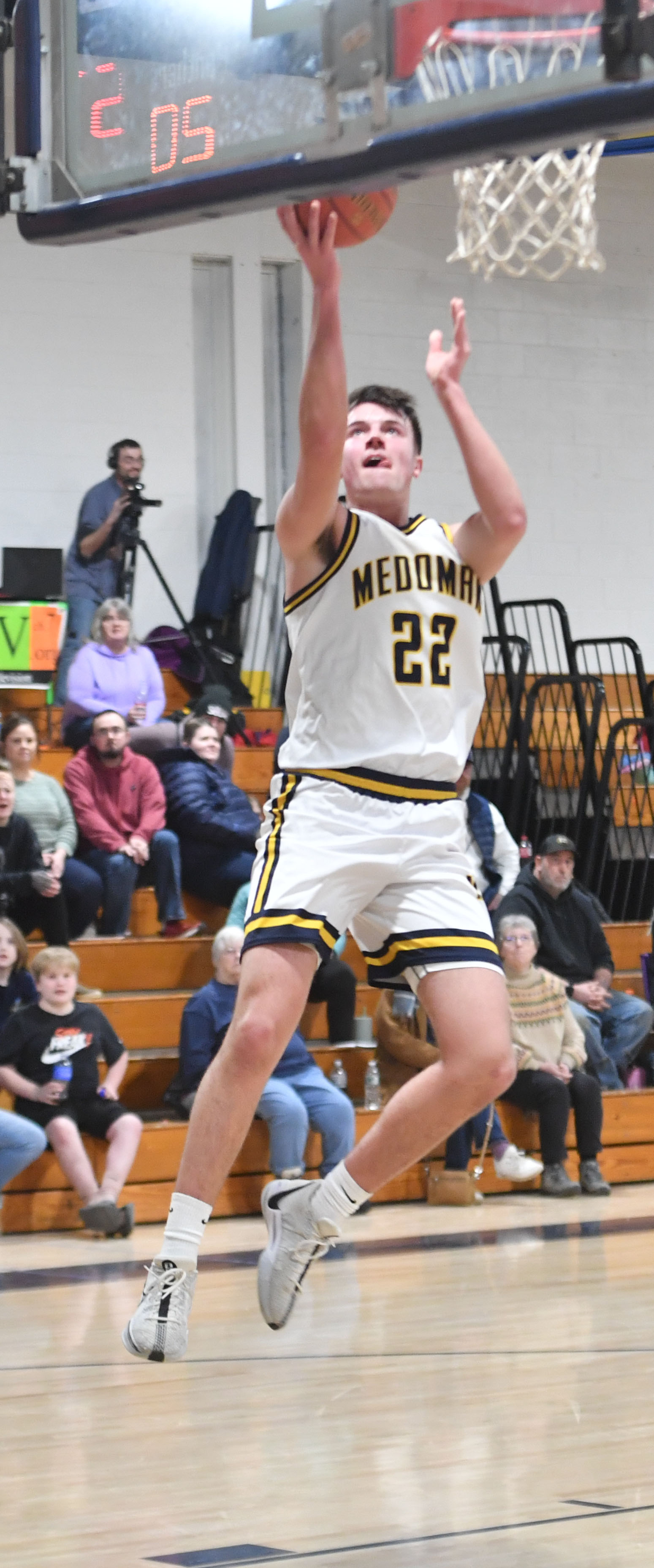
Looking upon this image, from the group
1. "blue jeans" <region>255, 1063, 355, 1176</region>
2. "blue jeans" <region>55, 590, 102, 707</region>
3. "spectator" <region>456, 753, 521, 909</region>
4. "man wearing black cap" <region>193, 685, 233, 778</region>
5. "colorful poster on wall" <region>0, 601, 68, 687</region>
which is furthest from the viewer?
"blue jeans" <region>55, 590, 102, 707</region>

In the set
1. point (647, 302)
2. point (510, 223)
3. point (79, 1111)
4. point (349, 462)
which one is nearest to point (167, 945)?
point (79, 1111)

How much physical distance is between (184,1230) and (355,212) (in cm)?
189

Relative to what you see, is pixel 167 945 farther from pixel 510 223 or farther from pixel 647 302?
pixel 647 302

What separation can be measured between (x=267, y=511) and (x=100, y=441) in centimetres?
136

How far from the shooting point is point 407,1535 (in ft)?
10.1

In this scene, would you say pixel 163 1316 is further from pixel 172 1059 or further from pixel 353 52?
pixel 172 1059

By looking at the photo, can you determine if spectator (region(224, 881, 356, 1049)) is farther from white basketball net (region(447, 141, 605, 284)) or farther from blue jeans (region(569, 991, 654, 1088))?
white basketball net (region(447, 141, 605, 284))

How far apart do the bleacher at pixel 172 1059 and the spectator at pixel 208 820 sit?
304 mm

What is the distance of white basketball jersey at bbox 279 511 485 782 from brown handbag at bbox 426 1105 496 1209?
160 inches

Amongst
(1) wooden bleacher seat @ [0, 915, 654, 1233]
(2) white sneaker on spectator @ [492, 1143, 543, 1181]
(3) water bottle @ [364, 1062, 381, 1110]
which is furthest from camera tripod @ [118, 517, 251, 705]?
(2) white sneaker on spectator @ [492, 1143, 543, 1181]

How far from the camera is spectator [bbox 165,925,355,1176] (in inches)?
278

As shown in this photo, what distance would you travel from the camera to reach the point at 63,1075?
22.3ft

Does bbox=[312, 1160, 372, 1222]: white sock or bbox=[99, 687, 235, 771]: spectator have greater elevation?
bbox=[99, 687, 235, 771]: spectator

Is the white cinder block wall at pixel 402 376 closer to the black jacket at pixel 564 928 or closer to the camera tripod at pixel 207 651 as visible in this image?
the camera tripod at pixel 207 651
